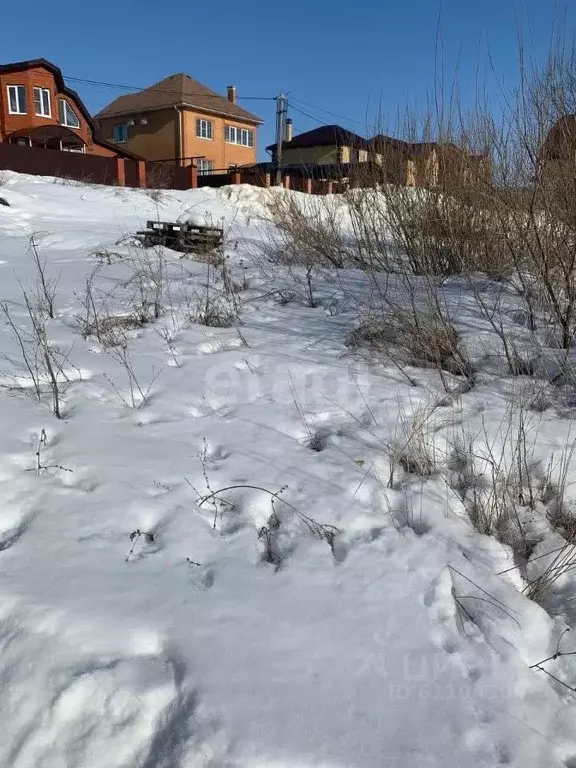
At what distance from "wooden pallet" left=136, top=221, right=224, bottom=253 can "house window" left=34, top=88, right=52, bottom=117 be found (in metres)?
22.1

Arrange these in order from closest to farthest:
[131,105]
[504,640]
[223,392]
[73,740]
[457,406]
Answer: [73,740], [504,640], [457,406], [223,392], [131,105]

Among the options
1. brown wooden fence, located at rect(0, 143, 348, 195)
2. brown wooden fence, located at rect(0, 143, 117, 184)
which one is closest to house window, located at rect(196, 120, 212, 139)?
brown wooden fence, located at rect(0, 143, 348, 195)

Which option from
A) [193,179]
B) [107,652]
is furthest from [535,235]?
[193,179]

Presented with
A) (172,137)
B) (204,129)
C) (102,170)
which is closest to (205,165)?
(204,129)

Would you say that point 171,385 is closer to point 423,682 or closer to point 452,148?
point 423,682

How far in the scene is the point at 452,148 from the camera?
15.0 feet

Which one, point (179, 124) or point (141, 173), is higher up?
point (179, 124)

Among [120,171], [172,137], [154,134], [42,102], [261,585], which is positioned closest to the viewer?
[261,585]

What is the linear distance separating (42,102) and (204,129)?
897 centimetres

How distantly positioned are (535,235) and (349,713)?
292cm

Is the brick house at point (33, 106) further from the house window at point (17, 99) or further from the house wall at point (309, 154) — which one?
the house wall at point (309, 154)

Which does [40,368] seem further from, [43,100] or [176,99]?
[176,99]

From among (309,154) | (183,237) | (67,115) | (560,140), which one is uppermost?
(67,115)

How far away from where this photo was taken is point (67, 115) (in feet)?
85.4
